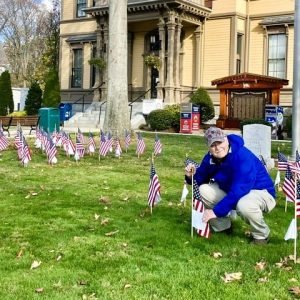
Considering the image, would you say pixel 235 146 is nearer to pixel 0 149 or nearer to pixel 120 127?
pixel 0 149

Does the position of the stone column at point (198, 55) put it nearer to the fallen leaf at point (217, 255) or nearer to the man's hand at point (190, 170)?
the man's hand at point (190, 170)

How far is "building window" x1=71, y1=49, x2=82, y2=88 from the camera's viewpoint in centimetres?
3594

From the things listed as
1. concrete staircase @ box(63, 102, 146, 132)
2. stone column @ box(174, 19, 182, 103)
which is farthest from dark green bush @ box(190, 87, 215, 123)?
concrete staircase @ box(63, 102, 146, 132)

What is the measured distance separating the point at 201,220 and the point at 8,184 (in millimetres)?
5006

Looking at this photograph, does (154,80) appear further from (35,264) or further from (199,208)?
(35,264)

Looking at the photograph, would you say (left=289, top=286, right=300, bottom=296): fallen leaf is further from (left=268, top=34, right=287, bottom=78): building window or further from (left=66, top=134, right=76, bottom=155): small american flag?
(left=268, top=34, right=287, bottom=78): building window

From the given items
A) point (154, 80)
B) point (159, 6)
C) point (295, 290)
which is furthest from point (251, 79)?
point (295, 290)

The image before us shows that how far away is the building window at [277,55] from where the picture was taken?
29.0 m

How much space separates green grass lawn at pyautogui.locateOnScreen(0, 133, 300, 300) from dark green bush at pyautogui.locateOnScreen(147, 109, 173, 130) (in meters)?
16.2

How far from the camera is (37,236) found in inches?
241

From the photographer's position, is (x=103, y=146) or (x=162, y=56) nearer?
(x=103, y=146)

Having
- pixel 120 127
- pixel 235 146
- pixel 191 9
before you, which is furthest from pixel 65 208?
pixel 191 9

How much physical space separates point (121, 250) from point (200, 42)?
2568cm

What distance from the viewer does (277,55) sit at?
95.7 ft
